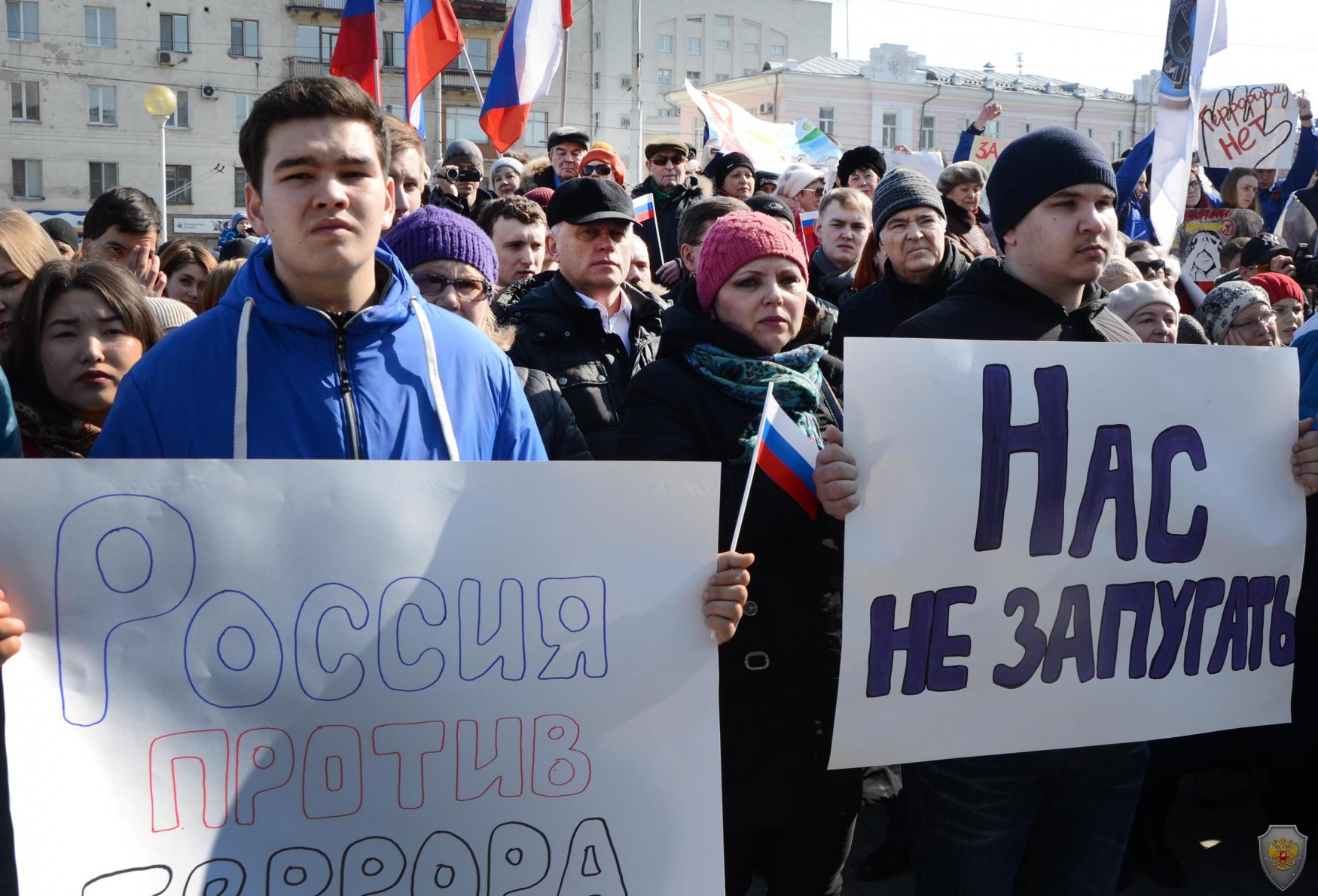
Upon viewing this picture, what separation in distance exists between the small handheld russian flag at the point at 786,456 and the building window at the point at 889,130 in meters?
57.7

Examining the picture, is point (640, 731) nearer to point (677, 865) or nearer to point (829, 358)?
point (677, 865)

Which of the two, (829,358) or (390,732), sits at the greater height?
(829,358)

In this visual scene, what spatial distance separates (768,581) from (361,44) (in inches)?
252

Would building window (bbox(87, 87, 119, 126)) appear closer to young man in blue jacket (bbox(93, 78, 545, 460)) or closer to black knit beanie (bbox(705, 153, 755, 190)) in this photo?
black knit beanie (bbox(705, 153, 755, 190))

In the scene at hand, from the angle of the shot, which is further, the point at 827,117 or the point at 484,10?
the point at 827,117

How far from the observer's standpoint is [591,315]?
349 cm

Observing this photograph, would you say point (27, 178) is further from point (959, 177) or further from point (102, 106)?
point (959, 177)

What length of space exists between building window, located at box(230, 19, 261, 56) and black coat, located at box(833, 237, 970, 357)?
46936 mm

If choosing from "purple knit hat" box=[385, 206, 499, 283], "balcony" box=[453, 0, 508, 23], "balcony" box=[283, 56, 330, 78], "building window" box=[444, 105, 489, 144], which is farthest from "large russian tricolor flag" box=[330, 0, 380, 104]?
"balcony" box=[453, 0, 508, 23]

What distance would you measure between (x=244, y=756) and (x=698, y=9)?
226ft

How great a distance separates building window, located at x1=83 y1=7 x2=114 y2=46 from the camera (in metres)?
43.9

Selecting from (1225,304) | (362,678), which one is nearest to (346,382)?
(362,678)

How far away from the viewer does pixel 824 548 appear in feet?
8.75

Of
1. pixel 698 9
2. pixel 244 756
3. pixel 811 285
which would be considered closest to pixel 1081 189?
pixel 244 756
